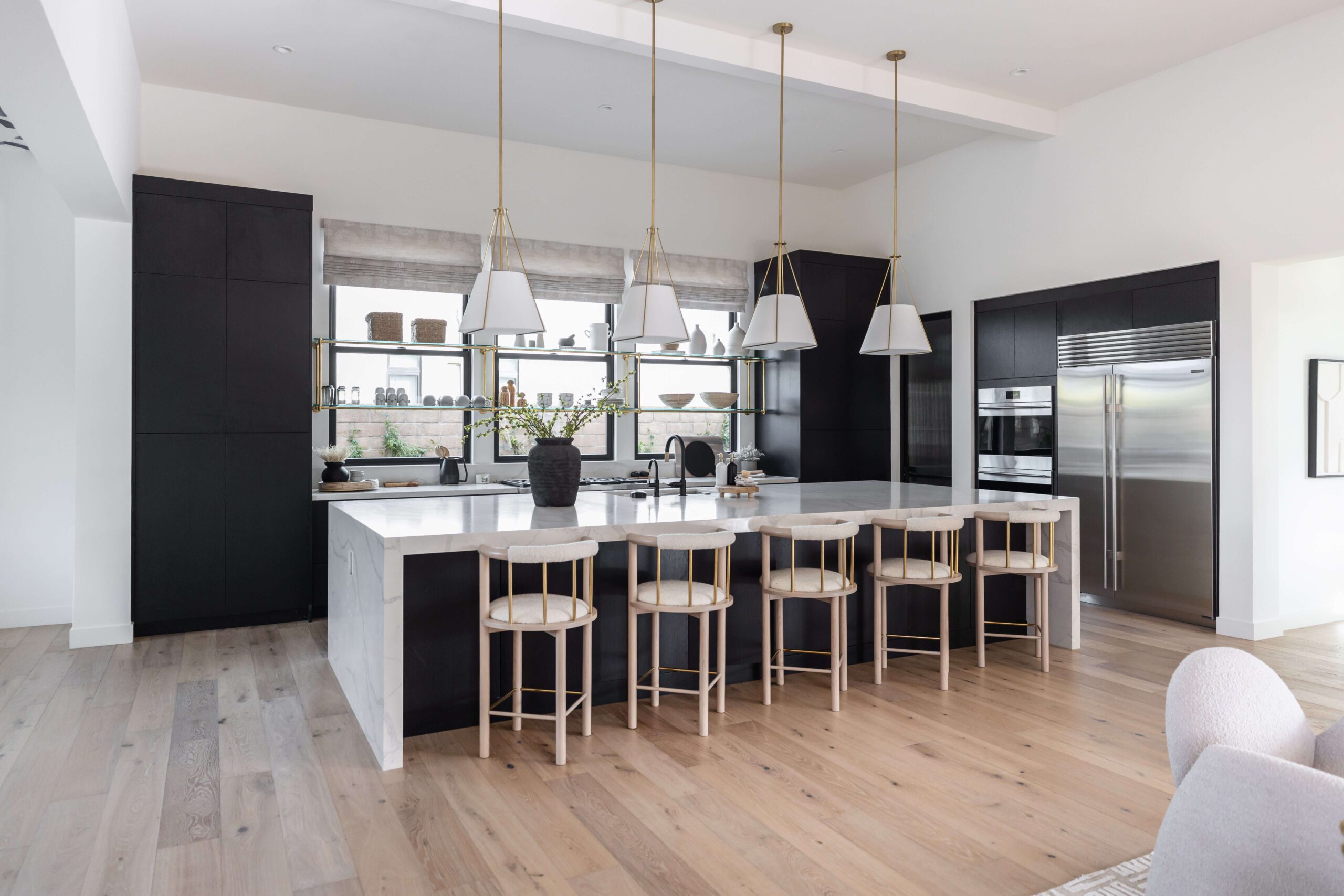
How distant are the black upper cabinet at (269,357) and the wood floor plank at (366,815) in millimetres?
2318

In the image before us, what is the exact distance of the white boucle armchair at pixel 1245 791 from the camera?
4.59 feet

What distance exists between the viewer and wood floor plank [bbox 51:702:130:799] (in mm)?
2844

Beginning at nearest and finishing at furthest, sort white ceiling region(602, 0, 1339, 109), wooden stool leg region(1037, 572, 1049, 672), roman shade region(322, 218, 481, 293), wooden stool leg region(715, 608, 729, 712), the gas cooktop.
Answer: wooden stool leg region(715, 608, 729, 712) → wooden stool leg region(1037, 572, 1049, 672) → white ceiling region(602, 0, 1339, 109) → roman shade region(322, 218, 481, 293) → the gas cooktop

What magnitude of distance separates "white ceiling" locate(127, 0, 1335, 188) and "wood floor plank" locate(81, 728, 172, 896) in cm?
337

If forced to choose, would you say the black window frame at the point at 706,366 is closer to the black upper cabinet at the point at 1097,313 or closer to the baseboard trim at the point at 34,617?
the black upper cabinet at the point at 1097,313

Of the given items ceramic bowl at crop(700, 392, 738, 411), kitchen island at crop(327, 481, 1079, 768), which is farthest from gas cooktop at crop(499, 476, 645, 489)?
kitchen island at crop(327, 481, 1079, 768)

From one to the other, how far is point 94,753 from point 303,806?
1043 mm

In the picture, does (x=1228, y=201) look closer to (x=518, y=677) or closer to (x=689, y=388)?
(x=689, y=388)

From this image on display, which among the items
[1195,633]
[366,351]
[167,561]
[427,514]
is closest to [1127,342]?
[1195,633]

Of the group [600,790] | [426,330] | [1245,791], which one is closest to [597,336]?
[426,330]

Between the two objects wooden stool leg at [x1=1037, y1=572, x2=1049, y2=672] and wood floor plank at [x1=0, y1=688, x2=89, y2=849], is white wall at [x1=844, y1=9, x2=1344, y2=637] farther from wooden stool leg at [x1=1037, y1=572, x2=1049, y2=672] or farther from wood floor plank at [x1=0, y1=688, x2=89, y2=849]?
wood floor plank at [x1=0, y1=688, x2=89, y2=849]

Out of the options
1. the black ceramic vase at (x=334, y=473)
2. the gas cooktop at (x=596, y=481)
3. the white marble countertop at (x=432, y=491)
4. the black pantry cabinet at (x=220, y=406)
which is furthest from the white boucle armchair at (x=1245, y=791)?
the black ceramic vase at (x=334, y=473)

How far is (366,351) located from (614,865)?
14.8ft

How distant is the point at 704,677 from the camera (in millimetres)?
3408
